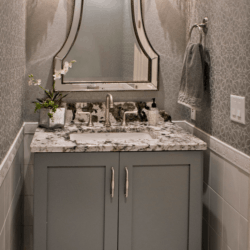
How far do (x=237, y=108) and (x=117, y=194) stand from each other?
0.69 m

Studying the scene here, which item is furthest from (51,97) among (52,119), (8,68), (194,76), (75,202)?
(194,76)

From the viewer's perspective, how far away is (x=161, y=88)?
2350 millimetres

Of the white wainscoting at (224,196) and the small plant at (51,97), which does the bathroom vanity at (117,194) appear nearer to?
the white wainscoting at (224,196)

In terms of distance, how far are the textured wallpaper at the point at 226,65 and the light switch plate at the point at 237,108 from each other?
0.9 inches

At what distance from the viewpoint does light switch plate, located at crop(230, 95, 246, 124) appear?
1.48 meters

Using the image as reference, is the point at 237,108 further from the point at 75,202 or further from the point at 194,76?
the point at 75,202

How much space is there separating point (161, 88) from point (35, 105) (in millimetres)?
840

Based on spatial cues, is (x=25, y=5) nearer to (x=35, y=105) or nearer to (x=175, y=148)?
(x=35, y=105)

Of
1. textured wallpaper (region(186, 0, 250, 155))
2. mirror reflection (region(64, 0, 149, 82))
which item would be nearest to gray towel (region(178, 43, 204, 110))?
textured wallpaper (region(186, 0, 250, 155))

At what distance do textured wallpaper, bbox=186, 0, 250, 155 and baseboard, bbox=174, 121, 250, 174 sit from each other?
0.08 feet

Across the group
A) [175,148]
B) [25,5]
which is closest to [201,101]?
[175,148]

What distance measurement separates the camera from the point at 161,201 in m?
1.74

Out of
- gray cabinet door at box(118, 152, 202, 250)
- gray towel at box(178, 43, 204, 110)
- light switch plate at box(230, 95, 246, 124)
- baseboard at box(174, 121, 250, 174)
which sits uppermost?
gray towel at box(178, 43, 204, 110)

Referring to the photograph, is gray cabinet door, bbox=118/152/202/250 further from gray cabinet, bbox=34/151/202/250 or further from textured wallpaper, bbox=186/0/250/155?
textured wallpaper, bbox=186/0/250/155
